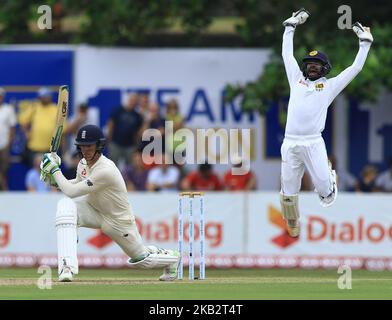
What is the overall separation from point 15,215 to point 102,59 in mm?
4112

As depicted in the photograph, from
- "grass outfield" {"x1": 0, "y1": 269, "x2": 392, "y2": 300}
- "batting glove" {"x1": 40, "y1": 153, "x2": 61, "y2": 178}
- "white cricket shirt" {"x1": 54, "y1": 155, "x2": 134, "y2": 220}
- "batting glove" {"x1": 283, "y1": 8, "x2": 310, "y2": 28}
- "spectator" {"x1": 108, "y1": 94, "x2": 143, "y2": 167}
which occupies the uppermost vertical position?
"batting glove" {"x1": 283, "y1": 8, "x2": 310, "y2": 28}

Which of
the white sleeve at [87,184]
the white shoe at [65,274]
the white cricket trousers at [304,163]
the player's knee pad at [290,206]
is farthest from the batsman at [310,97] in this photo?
the white shoe at [65,274]

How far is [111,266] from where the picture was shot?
17.7 metres

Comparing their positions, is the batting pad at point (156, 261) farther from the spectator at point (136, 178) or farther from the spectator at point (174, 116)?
the spectator at point (174, 116)

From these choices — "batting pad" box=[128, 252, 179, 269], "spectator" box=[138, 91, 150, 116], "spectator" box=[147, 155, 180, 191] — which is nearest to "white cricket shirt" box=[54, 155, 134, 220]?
"batting pad" box=[128, 252, 179, 269]

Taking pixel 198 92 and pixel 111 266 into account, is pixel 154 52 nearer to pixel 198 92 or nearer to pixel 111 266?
pixel 198 92

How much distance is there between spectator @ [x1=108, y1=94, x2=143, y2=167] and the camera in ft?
65.7

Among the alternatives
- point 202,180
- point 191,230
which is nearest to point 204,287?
point 191,230

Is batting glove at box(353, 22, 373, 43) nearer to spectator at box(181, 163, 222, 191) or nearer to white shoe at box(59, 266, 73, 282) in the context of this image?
white shoe at box(59, 266, 73, 282)

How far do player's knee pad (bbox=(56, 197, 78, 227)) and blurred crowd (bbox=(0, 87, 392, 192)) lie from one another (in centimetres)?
622

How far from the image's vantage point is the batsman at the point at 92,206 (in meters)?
12.8

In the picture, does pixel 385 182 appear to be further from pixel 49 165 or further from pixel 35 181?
pixel 49 165

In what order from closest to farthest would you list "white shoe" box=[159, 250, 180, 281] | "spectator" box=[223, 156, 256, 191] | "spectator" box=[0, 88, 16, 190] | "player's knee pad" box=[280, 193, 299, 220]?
"white shoe" box=[159, 250, 180, 281] → "player's knee pad" box=[280, 193, 299, 220] → "spectator" box=[223, 156, 256, 191] → "spectator" box=[0, 88, 16, 190]
